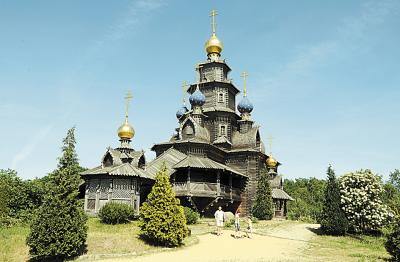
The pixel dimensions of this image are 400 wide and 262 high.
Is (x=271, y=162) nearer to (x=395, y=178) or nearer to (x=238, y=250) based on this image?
(x=238, y=250)

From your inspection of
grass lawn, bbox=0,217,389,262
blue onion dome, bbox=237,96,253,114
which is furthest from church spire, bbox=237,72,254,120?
grass lawn, bbox=0,217,389,262

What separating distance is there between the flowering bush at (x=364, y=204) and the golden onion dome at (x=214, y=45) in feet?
67.9

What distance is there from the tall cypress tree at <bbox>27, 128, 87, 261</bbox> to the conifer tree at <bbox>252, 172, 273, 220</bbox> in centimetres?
1994

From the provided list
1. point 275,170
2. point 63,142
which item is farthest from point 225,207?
point 63,142

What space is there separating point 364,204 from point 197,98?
18413mm

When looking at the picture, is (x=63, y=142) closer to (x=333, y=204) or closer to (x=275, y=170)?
(x=333, y=204)

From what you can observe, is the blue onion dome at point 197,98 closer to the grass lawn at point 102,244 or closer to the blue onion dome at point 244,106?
the blue onion dome at point 244,106

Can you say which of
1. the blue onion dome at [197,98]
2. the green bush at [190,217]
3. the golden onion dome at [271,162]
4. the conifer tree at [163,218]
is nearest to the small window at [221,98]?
the blue onion dome at [197,98]

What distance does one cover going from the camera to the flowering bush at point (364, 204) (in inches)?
1120

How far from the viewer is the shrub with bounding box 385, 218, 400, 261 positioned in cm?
1678

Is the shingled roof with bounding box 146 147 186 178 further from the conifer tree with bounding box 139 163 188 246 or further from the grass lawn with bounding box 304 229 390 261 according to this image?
the grass lawn with bounding box 304 229 390 261

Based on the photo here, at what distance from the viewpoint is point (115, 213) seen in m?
24.5

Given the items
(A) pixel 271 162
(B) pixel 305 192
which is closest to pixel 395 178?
(B) pixel 305 192

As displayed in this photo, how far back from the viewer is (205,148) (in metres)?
36.4
